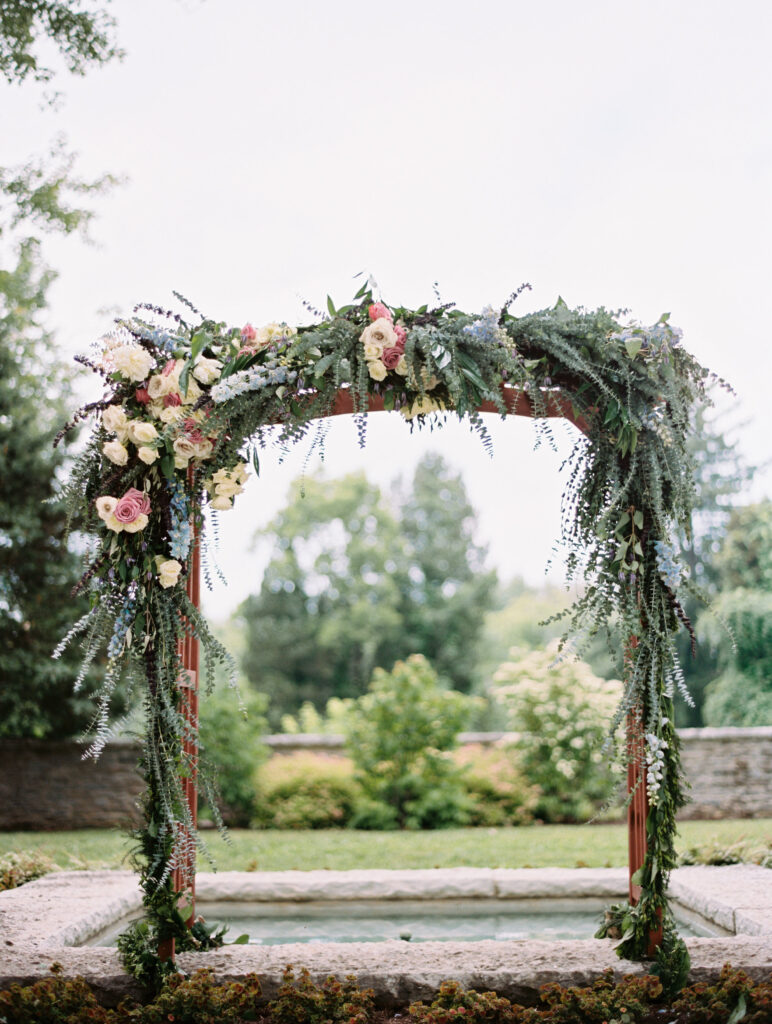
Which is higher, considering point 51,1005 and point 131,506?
point 131,506

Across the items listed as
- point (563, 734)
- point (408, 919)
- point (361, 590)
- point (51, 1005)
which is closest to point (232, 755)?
point (563, 734)

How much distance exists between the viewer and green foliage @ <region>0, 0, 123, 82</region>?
688 centimetres

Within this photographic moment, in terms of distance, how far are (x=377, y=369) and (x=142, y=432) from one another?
0.95 metres

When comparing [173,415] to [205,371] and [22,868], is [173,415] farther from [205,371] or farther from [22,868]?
[22,868]

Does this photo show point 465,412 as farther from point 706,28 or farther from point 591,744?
point 706,28

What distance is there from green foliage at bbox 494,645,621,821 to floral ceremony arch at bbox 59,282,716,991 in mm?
5529

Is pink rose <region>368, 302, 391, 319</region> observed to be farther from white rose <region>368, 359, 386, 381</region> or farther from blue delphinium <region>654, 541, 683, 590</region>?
blue delphinium <region>654, 541, 683, 590</region>

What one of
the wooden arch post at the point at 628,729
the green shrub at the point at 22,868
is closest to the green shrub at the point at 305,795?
the green shrub at the point at 22,868

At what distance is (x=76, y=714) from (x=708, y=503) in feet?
34.2

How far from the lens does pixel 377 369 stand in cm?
339

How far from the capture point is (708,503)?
47.5ft

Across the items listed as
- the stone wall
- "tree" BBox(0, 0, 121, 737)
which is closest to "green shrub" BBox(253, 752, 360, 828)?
the stone wall

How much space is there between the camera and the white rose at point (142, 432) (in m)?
3.36

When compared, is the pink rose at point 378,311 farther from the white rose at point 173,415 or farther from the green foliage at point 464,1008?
the green foliage at point 464,1008
